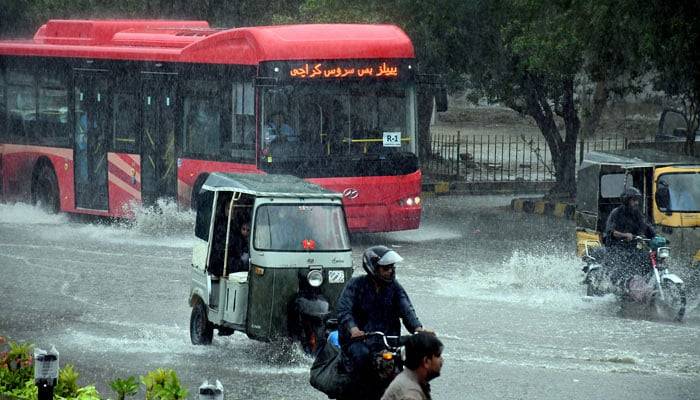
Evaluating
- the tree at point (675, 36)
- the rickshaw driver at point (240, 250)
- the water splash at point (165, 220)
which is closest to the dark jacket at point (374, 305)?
the rickshaw driver at point (240, 250)

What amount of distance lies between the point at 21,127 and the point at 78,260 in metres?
6.74

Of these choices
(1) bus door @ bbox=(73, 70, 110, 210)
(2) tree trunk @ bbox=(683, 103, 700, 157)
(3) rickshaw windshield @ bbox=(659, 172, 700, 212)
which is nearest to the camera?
(3) rickshaw windshield @ bbox=(659, 172, 700, 212)

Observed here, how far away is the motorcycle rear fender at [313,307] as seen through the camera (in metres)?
12.0

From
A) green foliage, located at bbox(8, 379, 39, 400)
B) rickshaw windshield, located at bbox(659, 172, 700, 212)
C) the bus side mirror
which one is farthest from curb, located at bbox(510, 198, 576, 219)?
green foliage, located at bbox(8, 379, 39, 400)

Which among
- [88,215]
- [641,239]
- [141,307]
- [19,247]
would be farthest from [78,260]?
[641,239]

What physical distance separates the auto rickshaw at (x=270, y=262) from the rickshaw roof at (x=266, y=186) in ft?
0.04

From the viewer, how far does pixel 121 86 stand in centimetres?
2392

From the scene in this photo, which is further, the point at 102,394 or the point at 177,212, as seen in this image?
the point at 177,212

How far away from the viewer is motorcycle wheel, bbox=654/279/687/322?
15023mm

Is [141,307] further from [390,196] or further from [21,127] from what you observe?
[21,127]

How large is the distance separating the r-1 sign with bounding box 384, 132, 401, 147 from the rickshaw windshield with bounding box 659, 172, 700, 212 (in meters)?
5.34

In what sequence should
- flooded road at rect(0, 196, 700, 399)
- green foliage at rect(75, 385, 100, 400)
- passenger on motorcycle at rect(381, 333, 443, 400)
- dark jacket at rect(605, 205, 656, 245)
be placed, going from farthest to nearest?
dark jacket at rect(605, 205, 656, 245) < flooded road at rect(0, 196, 700, 399) < green foliage at rect(75, 385, 100, 400) < passenger on motorcycle at rect(381, 333, 443, 400)

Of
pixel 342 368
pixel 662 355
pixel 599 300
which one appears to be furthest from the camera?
pixel 599 300

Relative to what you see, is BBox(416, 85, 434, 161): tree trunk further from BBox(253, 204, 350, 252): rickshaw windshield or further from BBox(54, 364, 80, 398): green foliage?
BBox(54, 364, 80, 398): green foliage
